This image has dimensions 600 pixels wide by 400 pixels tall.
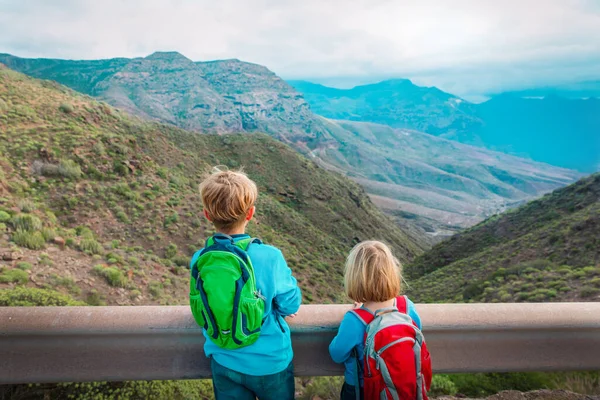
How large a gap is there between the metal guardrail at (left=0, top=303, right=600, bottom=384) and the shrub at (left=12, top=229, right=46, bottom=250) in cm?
712

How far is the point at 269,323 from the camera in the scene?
2.19 m

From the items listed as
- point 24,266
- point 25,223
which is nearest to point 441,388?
point 24,266

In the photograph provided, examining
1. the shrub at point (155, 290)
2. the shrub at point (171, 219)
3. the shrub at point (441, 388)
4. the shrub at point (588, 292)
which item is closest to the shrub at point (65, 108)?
the shrub at point (171, 219)

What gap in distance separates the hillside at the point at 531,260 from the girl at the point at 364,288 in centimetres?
930

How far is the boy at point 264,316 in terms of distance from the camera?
2111 millimetres

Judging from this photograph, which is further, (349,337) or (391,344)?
(349,337)

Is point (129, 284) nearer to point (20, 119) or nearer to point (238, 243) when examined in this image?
point (238, 243)

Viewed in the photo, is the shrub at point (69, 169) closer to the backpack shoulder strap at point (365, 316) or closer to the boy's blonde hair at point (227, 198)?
the boy's blonde hair at point (227, 198)

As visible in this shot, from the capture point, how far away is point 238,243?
2080 millimetres

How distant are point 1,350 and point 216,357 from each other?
138 cm

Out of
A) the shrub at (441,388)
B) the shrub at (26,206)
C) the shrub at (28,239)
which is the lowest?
the shrub at (28,239)

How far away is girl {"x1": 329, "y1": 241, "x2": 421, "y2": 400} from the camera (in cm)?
215

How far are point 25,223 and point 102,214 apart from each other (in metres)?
4.56

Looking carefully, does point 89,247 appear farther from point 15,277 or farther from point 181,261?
point 15,277
